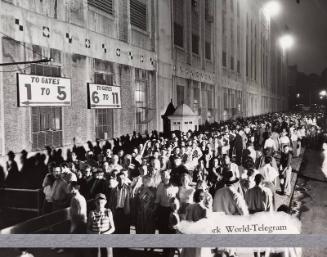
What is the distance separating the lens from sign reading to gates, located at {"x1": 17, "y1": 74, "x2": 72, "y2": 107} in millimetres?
7723

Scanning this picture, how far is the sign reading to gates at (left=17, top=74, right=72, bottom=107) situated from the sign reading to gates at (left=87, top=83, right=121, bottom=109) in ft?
5.12

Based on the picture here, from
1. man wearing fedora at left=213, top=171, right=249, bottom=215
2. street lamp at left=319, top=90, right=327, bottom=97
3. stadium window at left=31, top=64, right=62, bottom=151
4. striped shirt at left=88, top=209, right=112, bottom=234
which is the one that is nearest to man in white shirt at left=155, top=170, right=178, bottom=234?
man wearing fedora at left=213, top=171, right=249, bottom=215

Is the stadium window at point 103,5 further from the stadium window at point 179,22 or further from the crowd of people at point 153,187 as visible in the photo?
the crowd of people at point 153,187

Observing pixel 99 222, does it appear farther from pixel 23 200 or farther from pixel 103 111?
pixel 103 111

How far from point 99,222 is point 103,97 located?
6.67m

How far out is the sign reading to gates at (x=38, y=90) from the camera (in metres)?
7.72

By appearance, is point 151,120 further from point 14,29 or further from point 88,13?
point 14,29

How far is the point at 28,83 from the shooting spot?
25.6ft

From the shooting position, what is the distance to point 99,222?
4730mm

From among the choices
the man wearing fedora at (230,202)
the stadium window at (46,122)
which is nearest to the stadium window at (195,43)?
the stadium window at (46,122)

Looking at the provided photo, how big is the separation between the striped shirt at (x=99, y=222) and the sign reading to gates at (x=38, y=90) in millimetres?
4065

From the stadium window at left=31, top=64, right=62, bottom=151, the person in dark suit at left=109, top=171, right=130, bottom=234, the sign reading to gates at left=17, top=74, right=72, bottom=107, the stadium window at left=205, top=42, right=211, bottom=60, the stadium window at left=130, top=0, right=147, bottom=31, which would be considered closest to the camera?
the person in dark suit at left=109, top=171, right=130, bottom=234

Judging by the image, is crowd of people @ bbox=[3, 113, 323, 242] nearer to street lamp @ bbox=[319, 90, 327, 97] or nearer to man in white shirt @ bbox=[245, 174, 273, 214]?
man in white shirt @ bbox=[245, 174, 273, 214]

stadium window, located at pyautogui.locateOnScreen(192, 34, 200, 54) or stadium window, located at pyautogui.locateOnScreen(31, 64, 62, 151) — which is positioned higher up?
stadium window, located at pyautogui.locateOnScreen(192, 34, 200, 54)
